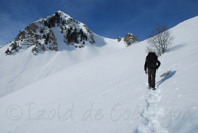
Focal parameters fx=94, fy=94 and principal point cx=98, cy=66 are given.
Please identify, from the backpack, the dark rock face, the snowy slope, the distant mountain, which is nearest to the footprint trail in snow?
the backpack

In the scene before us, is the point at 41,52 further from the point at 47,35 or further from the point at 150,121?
the point at 150,121

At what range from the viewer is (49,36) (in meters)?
66.1

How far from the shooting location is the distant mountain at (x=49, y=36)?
58.4 meters

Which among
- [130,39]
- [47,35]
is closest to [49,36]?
[47,35]

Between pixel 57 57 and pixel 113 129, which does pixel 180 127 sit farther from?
pixel 57 57

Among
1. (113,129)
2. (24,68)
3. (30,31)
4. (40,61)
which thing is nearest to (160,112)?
(113,129)

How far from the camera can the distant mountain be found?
58375 millimetres

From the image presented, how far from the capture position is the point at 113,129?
2980 millimetres

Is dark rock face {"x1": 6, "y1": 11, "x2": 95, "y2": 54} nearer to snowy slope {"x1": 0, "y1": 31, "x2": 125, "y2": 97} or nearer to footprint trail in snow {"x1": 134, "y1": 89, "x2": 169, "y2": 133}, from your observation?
snowy slope {"x1": 0, "y1": 31, "x2": 125, "y2": 97}

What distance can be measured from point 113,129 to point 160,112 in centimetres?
164

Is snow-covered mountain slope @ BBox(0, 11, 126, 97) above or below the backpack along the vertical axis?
above

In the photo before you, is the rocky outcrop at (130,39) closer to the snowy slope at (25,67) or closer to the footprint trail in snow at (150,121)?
the snowy slope at (25,67)

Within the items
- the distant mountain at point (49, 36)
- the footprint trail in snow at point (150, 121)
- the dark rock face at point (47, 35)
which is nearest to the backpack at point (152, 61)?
the footprint trail in snow at point (150, 121)

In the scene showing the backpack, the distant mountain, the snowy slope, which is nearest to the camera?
the backpack
